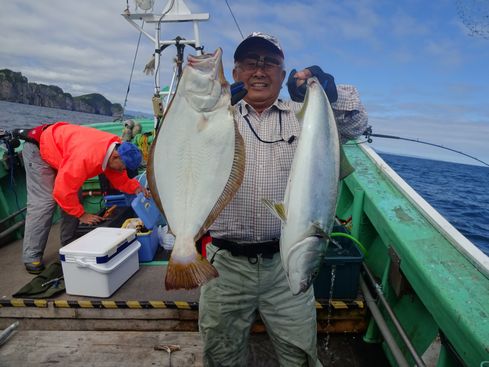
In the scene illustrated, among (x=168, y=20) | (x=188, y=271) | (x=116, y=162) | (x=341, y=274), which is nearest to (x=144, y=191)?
(x=116, y=162)

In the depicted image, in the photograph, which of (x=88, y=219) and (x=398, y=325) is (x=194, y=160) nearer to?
(x=398, y=325)

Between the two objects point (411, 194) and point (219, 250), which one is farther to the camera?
point (411, 194)

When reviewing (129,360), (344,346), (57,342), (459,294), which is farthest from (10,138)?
(459,294)

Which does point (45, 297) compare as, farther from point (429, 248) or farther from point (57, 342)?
point (429, 248)

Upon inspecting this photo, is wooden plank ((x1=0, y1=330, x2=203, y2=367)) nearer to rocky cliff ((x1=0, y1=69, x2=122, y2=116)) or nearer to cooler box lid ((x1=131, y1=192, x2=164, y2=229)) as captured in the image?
cooler box lid ((x1=131, y1=192, x2=164, y2=229))

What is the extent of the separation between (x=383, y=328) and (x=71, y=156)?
3665 millimetres

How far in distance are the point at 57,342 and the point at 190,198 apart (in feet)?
8.64

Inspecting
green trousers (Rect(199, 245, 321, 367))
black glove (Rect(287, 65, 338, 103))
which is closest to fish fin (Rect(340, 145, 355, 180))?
black glove (Rect(287, 65, 338, 103))

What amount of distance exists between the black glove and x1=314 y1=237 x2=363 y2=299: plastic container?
5.20ft

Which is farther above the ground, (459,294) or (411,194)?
(411,194)

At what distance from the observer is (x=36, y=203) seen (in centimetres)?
404

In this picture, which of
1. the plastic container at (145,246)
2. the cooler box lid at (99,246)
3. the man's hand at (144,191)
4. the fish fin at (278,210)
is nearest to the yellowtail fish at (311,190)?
the fish fin at (278,210)

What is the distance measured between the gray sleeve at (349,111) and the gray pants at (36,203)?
3.60m

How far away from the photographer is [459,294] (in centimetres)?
196
